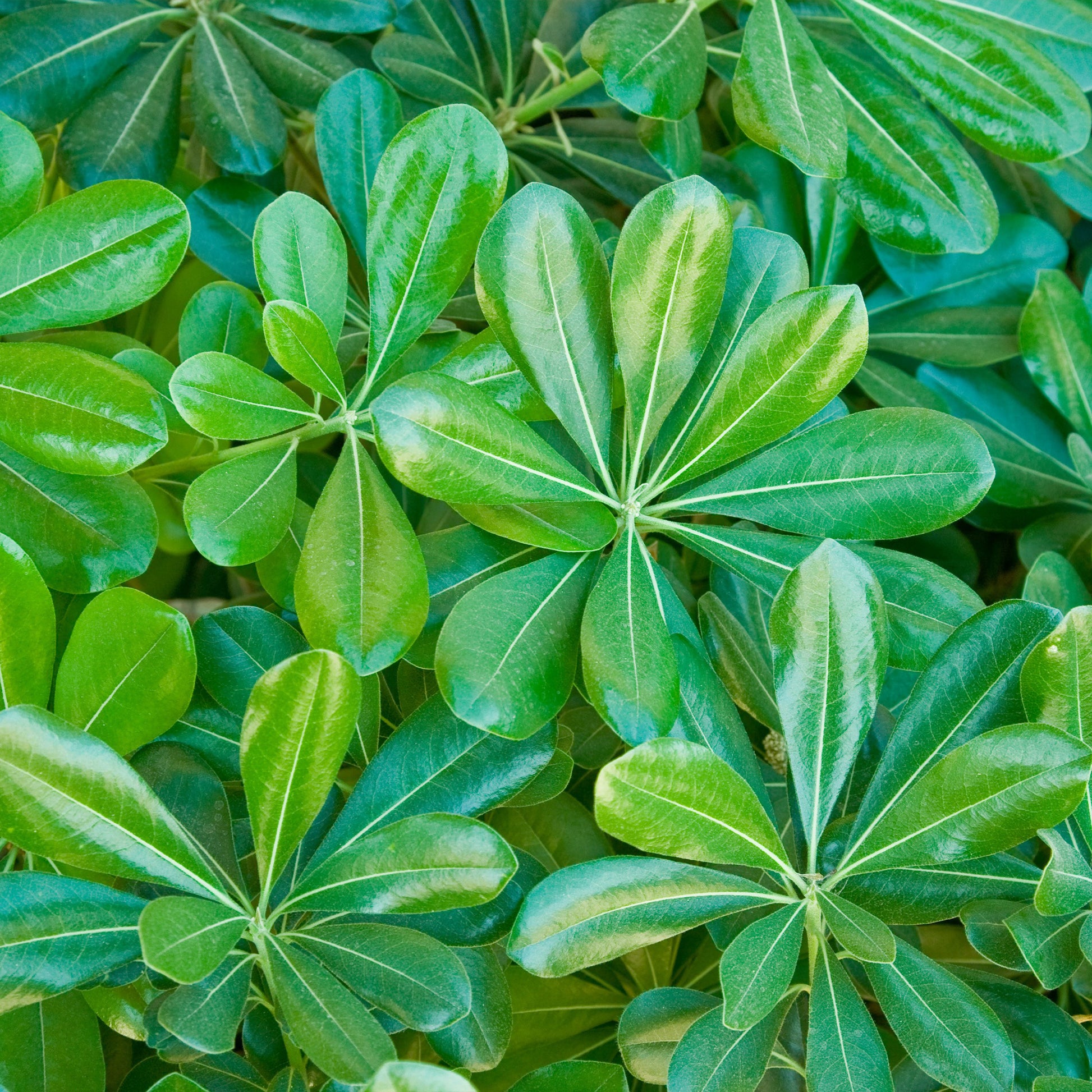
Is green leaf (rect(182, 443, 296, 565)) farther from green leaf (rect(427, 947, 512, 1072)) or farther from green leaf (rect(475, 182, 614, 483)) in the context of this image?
green leaf (rect(427, 947, 512, 1072))

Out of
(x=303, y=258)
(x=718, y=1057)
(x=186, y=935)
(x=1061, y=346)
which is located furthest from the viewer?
(x=1061, y=346)

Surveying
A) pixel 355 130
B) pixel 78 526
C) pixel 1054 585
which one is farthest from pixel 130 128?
pixel 1054 585

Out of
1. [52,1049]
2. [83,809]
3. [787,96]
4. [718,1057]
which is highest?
[787,96]

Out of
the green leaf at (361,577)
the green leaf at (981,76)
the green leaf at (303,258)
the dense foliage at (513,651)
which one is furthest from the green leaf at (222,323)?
the green leaf at (981,76)

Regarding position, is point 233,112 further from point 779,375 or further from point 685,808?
point 685,808

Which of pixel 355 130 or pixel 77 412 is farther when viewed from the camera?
pixel 355 130

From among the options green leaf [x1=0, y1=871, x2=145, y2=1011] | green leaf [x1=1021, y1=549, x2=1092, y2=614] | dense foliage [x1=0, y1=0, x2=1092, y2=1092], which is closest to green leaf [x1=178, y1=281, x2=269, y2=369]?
dense foliage [x1=0, y1=0, x2=1092, y2=1092]

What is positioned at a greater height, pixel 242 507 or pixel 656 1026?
pixel 242 507

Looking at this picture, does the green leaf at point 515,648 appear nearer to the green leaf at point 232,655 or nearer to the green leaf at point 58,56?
the green leaf at point 232,655
